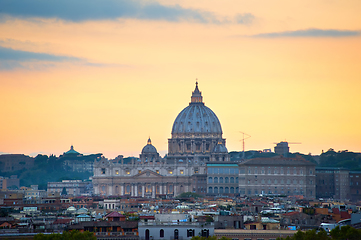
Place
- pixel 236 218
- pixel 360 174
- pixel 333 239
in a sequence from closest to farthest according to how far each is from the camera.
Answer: pixel 333 239, pixel 236 218, pixel 360 174

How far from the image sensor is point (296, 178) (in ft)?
652

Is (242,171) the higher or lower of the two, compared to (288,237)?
higher

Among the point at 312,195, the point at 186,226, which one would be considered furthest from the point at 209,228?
the point at 312,195

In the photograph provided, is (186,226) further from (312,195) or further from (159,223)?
(312,195)

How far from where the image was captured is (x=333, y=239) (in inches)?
2817

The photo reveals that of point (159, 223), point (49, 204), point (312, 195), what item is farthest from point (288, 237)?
point (312, 195)

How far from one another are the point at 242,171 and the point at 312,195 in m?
13.0

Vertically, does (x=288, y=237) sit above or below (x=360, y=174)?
below

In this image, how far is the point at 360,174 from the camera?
194 m

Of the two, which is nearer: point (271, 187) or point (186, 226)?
point (186, 226)

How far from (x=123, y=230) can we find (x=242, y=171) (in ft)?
413

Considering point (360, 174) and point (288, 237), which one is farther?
point (360, 174)

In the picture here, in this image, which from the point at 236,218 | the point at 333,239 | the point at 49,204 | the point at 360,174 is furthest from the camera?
the point at 360,174

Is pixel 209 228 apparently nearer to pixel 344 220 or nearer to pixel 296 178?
pixel 344 220
